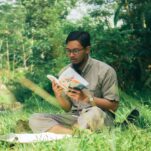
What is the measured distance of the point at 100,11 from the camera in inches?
495

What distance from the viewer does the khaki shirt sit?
3836mm

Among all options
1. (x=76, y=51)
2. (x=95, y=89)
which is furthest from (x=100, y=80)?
(x=76, y=51)

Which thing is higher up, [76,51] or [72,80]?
[76,51]

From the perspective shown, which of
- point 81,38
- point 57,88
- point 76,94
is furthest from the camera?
point 81,38

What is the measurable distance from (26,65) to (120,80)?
11.8 metres

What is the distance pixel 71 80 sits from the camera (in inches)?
142

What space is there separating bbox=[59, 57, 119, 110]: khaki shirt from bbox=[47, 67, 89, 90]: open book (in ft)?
0.91

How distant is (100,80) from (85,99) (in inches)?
13.3

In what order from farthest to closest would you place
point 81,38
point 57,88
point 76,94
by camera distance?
1. point 81,38
2. point 57,88
3. point 76,94

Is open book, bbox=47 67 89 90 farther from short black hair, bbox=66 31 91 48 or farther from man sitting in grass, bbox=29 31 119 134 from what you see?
short black hair, bbox=66 31 91 48

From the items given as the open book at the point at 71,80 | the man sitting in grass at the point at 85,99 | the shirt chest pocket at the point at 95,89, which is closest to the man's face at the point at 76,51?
the man sitting in grass at the point at 85,99

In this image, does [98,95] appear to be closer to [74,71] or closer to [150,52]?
[74,71]

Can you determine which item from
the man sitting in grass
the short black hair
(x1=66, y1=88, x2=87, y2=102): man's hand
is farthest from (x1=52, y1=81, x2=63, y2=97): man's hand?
the short black hair

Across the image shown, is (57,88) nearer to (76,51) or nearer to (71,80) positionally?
(71,80)
